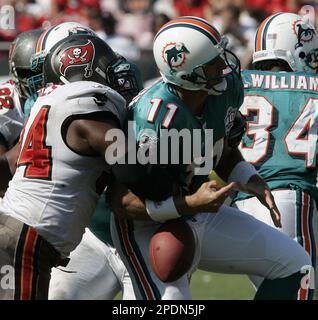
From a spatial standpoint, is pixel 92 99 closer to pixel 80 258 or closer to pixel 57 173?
pixel 57 173

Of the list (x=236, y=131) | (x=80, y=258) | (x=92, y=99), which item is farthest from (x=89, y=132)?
(x=80, y=258)

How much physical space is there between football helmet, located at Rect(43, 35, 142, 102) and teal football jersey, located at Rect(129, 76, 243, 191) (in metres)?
0.32

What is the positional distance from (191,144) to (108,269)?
3.77 ft

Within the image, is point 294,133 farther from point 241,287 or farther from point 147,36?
point 147,36

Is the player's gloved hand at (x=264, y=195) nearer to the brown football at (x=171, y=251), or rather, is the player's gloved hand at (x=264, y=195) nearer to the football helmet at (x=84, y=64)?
the brown football at (x=171, y=251)

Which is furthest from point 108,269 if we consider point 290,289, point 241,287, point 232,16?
point 232,16

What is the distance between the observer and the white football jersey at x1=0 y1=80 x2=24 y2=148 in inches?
215

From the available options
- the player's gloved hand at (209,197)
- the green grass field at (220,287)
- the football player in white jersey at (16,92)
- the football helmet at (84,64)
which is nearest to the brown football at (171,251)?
the player's gloved hand at (209,197)

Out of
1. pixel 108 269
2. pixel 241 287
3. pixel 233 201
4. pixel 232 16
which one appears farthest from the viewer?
pixel 232 16

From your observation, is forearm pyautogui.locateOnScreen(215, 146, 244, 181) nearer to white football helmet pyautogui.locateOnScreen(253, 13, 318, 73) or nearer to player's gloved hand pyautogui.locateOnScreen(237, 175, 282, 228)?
player's gloved hand pyautogui.locateOnScreen(237, 175, 282, 228)

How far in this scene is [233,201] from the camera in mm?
5605

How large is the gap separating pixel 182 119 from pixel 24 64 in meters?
1.50

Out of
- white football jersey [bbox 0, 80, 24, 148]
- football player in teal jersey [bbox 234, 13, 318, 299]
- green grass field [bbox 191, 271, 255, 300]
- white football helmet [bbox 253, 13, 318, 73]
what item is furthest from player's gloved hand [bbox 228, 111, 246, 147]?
green grass field [bbox 191, 271, 255, 300]

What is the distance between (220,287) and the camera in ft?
24.4
